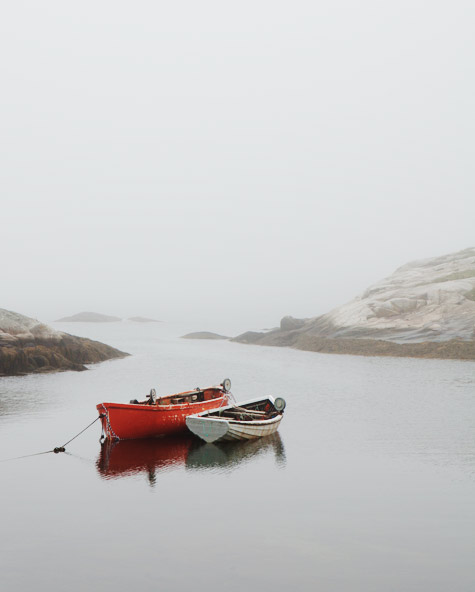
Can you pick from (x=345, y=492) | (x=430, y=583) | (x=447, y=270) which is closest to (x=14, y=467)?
(x=345, y=492)

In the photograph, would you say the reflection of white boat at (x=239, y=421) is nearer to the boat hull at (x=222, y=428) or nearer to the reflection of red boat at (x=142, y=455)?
the boat hull at (x=222, y=428)

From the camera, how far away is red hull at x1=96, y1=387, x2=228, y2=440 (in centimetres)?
2619

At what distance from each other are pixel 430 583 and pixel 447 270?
9741 cm

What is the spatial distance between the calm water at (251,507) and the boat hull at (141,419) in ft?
2.40

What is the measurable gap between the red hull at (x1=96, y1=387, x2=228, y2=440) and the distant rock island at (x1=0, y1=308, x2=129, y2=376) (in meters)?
33.1

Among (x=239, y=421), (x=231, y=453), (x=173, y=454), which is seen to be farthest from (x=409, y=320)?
(x=173, y=454)

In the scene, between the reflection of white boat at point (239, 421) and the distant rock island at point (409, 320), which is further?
the distant rock island at point (409, 320)

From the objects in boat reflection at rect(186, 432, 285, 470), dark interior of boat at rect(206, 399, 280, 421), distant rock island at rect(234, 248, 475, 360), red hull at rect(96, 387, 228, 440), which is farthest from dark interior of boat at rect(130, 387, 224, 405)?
distant rock island at rect(234, 248, 475, 360)

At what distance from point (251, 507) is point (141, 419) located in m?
11.1

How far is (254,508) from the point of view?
55.7 feet

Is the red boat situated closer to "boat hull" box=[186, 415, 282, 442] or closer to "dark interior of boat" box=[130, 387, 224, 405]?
"dark interior of boat" box=[130, 387, 224, 405]

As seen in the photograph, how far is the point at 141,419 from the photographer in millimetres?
26672

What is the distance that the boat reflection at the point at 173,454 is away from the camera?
72.6ft

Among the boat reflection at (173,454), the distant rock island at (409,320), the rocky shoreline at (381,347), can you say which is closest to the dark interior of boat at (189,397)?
the boat reflection at (173,454)
